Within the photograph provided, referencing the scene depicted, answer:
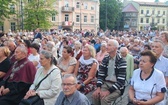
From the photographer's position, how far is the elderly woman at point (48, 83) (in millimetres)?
4305

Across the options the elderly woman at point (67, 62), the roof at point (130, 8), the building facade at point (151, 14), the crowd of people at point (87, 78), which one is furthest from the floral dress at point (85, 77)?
the building facade at point (151, 14)

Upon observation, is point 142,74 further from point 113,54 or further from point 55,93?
point 55,93

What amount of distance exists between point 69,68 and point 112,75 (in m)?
1.26

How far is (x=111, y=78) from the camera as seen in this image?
4.77 meters

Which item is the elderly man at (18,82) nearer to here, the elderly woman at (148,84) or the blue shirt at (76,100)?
the blue shirt at (76,100)

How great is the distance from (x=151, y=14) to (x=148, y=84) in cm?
8442

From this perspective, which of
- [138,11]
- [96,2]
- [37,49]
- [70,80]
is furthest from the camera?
[138,11]

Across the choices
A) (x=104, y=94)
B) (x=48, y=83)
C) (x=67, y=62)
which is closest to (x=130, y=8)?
(x=67, y=62)

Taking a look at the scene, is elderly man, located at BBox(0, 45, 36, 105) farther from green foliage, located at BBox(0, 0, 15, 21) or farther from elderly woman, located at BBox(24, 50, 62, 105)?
green foliage, located at BBox(0, 0, 15, 21)

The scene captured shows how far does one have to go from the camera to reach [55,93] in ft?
14.1

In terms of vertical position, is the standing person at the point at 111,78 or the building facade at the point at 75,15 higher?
the building facade at the point at 75,15

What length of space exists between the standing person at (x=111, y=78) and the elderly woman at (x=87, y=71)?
403 mm

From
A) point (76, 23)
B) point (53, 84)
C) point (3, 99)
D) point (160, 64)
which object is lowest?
point (3, 99)

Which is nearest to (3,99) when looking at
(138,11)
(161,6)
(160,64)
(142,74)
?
(142,74)
